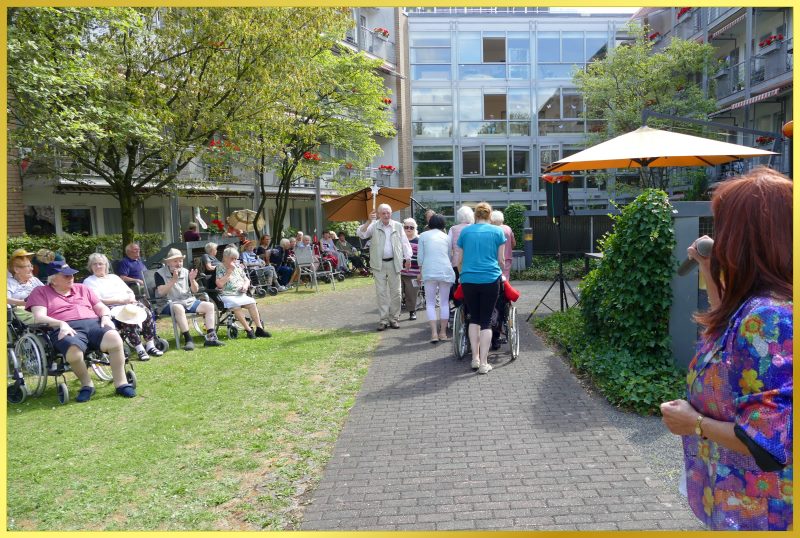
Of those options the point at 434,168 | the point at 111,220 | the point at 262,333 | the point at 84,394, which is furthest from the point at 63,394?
the point at 434,168

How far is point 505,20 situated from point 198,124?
86.6 ft

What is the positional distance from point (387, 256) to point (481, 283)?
3.06 metres

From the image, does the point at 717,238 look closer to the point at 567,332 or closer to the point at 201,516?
the point at 201,516

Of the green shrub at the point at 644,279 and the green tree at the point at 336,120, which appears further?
the green tree at the point at 336,120

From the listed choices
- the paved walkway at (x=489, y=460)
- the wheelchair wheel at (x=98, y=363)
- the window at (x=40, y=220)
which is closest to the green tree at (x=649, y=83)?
the paved walkway at (x=489, y=460)

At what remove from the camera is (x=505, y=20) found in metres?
33.8

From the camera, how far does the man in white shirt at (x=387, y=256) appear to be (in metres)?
9.44

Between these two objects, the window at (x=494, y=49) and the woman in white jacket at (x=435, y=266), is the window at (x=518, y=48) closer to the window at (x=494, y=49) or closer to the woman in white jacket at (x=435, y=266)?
the window at (x=494, y=49)

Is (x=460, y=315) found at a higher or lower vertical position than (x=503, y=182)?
lower

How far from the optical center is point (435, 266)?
323 inches

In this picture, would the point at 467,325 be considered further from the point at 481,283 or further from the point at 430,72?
the point at 430,72

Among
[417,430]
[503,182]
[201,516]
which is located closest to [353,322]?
[417,430]

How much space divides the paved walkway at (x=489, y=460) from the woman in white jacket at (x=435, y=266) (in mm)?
1640

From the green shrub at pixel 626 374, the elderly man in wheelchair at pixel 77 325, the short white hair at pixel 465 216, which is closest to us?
the green shrub at pixel 626 374
